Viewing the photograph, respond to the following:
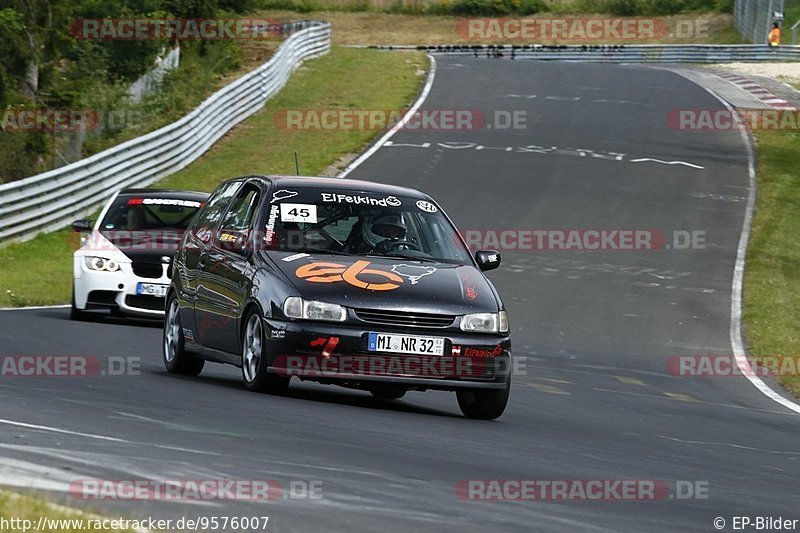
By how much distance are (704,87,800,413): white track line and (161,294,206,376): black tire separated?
5.09 meters

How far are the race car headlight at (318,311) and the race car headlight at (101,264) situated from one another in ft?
22.7

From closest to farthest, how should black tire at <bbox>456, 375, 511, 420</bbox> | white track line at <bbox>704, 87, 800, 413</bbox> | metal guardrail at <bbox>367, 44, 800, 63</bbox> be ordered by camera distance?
black tire at <bbox>456, 375, 511, 420</bbox> → white track line at <bbox>704, 87, 800, 413</bbox> → metal guardrail at <bbox>367, 44, 800, 63</bbox>

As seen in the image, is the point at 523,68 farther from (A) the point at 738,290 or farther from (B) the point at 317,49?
(A) the point at 738,290

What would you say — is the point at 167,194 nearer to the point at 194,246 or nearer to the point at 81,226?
the point at 81,226

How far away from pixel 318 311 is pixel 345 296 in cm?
20

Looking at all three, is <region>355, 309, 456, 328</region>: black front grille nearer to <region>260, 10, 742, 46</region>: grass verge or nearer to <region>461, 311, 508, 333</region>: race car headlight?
<region>461, 311, 508, 333</region>: race car headlight

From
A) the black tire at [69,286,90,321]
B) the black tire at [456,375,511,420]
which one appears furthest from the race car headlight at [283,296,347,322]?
the black tire at [69,286,90,321]

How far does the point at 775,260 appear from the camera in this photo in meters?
23.0

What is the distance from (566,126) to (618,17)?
38.9 m

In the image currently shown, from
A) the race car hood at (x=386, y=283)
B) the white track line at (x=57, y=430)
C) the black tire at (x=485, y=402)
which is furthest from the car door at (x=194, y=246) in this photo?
the white track line at (x=57, y=430)

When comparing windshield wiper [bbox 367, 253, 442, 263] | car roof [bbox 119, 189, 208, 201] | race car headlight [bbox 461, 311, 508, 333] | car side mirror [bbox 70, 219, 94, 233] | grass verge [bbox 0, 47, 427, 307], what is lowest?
grass verge [bbox 0, 47, 427, 307]

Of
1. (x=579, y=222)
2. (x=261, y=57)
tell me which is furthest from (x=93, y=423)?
(x=261, y=57)

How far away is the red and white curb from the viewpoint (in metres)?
40.0

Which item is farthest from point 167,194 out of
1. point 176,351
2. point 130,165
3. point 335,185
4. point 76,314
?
point 130,165
